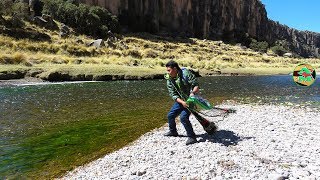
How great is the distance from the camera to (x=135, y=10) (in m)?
124

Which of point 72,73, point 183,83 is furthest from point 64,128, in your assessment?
point 72,73

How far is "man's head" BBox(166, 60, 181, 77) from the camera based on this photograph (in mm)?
10773

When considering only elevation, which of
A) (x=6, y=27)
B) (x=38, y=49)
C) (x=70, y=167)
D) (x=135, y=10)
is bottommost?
(x=70, y=167)

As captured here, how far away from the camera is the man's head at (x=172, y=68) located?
10773mm

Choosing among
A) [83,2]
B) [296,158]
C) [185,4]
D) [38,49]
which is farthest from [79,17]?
[296,158]

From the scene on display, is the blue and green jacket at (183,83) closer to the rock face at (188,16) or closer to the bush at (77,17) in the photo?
the bush at (77,17)

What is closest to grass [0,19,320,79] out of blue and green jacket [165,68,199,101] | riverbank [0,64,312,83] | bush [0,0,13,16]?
riverbank [0,64,312,83]

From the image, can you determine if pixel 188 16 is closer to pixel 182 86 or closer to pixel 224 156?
pixel 182 86

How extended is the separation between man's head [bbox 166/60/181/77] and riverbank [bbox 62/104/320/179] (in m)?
2.18

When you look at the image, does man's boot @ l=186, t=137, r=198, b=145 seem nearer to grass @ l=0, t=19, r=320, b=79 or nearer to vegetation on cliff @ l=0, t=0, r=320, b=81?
vegetation on cliff @ l=0, t=0, r=320, b=81

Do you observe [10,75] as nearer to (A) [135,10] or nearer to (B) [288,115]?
(B) [288,115]

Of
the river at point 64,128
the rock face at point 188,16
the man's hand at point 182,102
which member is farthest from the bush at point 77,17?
the man's hand at point 182,102

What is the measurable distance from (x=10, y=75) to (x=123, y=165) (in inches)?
1343

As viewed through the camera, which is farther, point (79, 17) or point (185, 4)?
point (185, 4)
